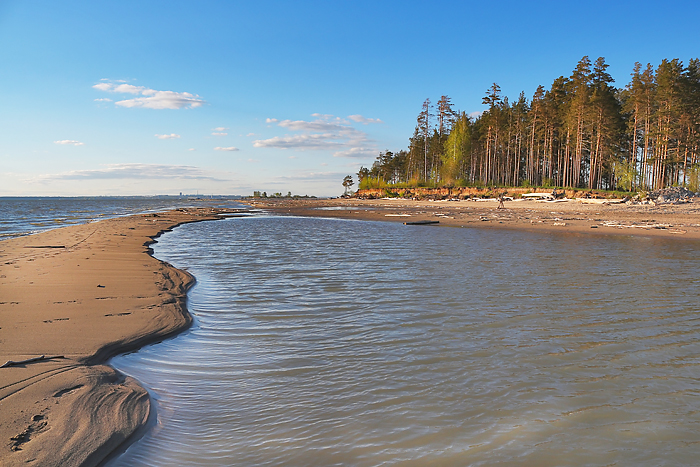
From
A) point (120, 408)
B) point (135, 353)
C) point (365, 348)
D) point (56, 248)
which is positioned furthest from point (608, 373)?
point (56, 248)

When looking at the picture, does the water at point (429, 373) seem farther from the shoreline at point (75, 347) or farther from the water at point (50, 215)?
the water at point (50, 215)

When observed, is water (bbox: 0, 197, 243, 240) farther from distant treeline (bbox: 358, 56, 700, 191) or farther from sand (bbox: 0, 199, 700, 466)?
distant treeline (bbox: 358, 56, 700, 191)

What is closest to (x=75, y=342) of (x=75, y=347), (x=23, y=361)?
(x=75, y=347)

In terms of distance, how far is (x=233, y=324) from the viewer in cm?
611

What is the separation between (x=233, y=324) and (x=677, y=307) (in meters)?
7.57

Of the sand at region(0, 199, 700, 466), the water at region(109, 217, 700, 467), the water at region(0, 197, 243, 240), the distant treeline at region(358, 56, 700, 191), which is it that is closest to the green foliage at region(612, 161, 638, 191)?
the distant treeline at region(358, 56, 700, 191)

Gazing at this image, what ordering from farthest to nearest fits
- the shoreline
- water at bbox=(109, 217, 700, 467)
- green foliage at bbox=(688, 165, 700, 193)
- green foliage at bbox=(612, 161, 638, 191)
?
1. green foliage at bbox=(612, 161, 638, 191)
2. green foliage at bbox=(688, 165, 700, 193)
3. water at bbox=(109, 217, 700, 467)
4. the shoreline

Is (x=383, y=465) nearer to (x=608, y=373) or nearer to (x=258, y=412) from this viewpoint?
(x=258, y=412)

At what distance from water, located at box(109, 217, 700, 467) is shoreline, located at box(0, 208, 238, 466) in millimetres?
259

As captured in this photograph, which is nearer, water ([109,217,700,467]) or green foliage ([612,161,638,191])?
water ([109,217,700,467])

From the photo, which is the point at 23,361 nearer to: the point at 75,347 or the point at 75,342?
the point at 75,347

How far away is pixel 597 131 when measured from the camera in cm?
5238

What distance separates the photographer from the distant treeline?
4662 cm

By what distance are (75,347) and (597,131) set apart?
62367mm
